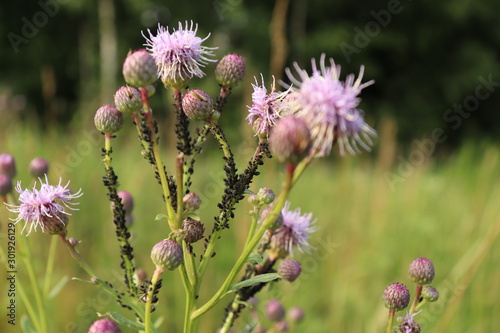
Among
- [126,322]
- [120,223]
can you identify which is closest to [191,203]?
[120,223]

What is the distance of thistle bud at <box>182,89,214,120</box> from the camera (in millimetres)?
1148

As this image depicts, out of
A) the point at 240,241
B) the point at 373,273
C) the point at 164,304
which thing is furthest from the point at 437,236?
the point at 164,304

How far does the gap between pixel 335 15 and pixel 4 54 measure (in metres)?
11.2

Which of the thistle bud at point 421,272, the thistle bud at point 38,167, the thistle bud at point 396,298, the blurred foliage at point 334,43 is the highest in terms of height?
the blurred foliage at point 334,43

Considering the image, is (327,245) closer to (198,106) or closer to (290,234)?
(290,234)

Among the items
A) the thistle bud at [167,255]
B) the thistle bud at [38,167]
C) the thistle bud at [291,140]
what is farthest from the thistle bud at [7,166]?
the thistle bud at [291,140]

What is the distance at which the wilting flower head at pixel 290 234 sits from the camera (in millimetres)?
1353

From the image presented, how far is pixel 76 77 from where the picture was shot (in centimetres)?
1834

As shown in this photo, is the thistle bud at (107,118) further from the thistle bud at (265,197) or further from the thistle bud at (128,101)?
the thistle bud at (265,197)

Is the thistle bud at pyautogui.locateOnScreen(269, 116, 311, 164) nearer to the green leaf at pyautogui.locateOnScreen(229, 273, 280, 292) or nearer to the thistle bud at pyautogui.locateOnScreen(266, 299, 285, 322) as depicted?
the green leaf at pyautogui.locateOnScreen(229, 273, 280, 292)

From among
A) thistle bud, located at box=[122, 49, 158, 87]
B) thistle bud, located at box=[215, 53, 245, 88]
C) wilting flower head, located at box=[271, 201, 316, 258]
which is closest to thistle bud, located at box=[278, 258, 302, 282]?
wilting flower head, located at box=[271, 201, 316, 258]

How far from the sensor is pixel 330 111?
2.90 ft

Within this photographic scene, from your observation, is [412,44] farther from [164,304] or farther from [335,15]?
[164,304]

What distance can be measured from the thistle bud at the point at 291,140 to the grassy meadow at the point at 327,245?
7.40ft
